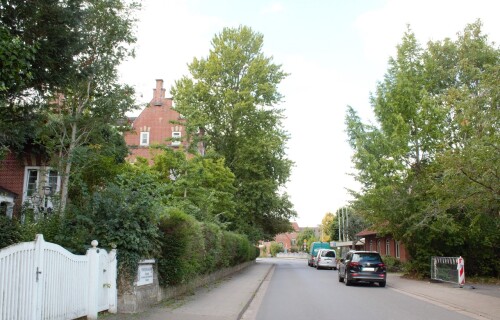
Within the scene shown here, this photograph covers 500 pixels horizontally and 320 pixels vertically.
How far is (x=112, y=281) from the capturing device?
10.1 metres

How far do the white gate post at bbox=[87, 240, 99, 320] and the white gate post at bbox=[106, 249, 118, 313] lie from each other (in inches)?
27.3

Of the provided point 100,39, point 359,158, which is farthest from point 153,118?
point 100,39

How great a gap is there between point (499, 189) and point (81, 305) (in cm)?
1254

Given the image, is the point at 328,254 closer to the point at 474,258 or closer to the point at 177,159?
the point at 474,258

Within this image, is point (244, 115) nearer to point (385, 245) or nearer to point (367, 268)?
point (385, 245)

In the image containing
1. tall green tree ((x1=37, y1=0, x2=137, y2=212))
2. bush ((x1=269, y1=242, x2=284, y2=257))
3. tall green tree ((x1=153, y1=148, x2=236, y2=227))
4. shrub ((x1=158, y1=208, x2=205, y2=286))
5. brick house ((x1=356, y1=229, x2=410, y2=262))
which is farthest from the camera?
bush ((x1=269, y1=242, x2=284, y2=257))

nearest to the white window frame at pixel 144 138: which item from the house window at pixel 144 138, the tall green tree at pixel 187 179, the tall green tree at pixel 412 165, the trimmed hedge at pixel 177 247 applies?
the house window at pixel 144 138

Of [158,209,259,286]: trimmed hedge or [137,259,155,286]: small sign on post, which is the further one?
[158,209,259,286]: trimmed hedge

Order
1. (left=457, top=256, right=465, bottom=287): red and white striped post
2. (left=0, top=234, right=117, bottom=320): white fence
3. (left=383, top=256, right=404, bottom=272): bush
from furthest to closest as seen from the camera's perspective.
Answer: (left=383, top=256, right=404, bottom=272): bush → (left=457, top=256, right=465, bottom=287): red and white striped post → (left=0, top=234, right=117, bottom=320): white fence

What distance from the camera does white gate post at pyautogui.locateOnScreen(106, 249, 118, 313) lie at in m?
10.1

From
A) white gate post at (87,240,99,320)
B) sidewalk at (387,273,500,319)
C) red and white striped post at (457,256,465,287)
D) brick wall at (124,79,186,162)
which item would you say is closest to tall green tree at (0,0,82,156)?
white gate post at (87,240,99,320)

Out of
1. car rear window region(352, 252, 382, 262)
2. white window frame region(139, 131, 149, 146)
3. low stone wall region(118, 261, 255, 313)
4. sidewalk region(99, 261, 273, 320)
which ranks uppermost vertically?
white window frame region(139, 131, 149, 146)

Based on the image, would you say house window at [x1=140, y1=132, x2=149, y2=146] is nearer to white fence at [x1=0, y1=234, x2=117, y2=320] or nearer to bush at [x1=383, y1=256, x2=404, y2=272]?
bush at [x1=383, y1=256, x2=404, y2=272]

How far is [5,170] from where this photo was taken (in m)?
27.1
